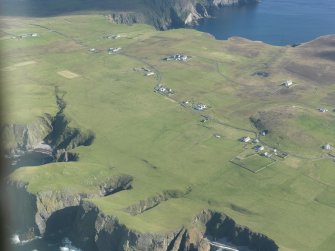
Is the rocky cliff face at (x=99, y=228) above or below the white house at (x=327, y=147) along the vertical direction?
below

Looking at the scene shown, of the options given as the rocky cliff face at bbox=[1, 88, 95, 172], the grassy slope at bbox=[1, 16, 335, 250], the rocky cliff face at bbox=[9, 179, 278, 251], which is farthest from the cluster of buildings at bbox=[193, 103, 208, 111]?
the rocky cliff face at bbox=[9, 179, 278, 251]

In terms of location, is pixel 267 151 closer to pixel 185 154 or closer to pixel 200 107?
pixel 185 154

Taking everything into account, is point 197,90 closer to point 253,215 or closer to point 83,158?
point 83,158

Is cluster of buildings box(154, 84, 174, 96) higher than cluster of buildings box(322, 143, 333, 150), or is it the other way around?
cluster of buildings box(154, 84, 174, 96)

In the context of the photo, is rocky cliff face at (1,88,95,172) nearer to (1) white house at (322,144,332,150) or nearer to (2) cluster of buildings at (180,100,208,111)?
(2) cluster of buildings at (180,100,208,111)

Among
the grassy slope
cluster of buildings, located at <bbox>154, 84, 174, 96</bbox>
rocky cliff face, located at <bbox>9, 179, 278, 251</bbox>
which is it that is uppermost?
cluster of buildings, located at <bbox>154, 84, 174, 96</bbox>

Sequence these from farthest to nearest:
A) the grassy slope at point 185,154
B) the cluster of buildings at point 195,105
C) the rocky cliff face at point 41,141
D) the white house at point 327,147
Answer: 1. the cluster of buildings at point 195,105
2. the rocky cliff face at point 41,141
3. the white house at point 327,147
4. the grassy slope at point 185,154

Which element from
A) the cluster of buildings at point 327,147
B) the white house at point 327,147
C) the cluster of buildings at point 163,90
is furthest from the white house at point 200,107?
the white house at point 327,147

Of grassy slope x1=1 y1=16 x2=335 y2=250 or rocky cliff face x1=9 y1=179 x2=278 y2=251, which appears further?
grassy slope x1=1 y1=16 x2=335 y2=250

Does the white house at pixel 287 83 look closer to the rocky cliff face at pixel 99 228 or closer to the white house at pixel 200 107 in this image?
the white house at pixel 200 107

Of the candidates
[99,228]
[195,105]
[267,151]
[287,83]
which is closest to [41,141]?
[195,105]

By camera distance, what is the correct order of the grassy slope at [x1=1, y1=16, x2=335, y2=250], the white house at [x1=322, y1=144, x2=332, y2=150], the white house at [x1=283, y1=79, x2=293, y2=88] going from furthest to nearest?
1. the white house at [x1=283, y1=79, x2=293, y2=88]
2. the white house at [x1=322, y1=144, x2=332, y2=150]
3. the grassy slope at [x1=1, y1=16, x2=335, y2=250]
